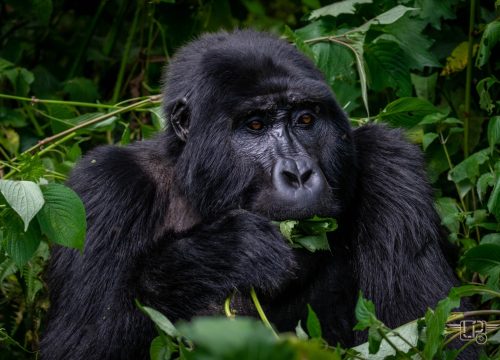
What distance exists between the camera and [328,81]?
504 cm

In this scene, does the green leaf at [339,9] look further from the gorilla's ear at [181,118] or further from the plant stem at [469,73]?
the gorilla's ear at [181,118]

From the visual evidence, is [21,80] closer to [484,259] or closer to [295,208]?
[295,208]

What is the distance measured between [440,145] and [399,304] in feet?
5.07

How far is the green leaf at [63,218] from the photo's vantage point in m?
3.36

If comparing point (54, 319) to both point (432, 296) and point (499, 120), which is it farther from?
point (499, 120)

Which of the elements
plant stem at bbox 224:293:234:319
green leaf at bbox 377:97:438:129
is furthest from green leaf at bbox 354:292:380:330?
green leaf at bbox 377:97:438:129

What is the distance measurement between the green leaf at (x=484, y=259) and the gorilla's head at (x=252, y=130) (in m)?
0.58

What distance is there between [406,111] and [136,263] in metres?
1.70

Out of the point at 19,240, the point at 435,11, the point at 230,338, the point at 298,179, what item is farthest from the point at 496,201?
the point at 230,338

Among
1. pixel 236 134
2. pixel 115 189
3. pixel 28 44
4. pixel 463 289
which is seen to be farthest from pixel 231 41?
pixel 28 44

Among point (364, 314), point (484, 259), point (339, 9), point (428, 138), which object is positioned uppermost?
point (339, 9)

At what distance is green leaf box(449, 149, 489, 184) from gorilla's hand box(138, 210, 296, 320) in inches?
53.0

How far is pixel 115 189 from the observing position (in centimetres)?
418

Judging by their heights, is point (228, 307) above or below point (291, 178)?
below
